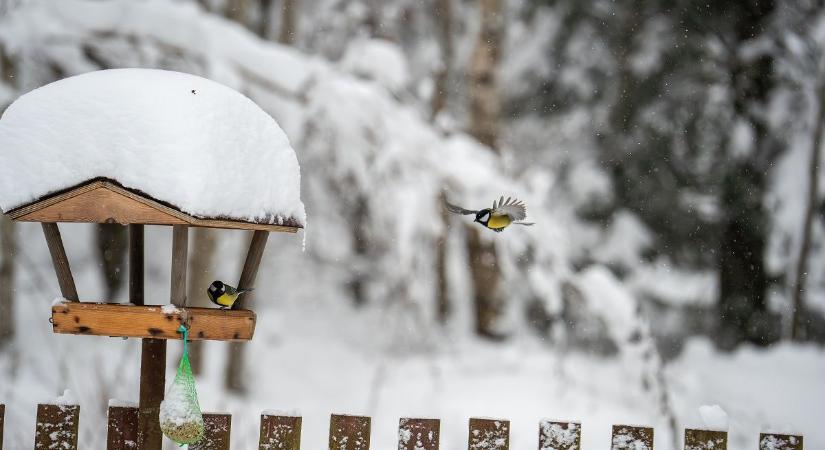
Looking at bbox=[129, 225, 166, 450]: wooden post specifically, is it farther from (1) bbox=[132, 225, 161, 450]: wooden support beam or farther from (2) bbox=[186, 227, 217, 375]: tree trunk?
(2) bbox=[186, 227, 217, 375]: tree trunk

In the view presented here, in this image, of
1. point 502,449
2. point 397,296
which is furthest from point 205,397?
point 502,449

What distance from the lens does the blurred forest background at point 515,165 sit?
5.77 meters

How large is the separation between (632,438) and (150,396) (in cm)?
148

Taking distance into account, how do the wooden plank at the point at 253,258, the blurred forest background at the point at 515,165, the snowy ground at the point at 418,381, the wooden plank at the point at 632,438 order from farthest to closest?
1. the snowy ground at the point at 418,381
2. the blurred forest background at the point at 515,165
3. the wooden plank at the point at 253,258
4. the wooden plank at the point at 632,438

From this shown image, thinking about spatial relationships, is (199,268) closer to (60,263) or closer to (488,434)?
(60,263)

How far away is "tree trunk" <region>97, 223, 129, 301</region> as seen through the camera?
905cm

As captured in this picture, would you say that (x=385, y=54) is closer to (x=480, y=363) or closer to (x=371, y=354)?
(x=480, y=363)

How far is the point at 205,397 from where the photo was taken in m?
6.93

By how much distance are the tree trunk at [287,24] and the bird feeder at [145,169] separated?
22.0 ft

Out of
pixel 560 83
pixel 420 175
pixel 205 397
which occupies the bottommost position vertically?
pixel 205 397

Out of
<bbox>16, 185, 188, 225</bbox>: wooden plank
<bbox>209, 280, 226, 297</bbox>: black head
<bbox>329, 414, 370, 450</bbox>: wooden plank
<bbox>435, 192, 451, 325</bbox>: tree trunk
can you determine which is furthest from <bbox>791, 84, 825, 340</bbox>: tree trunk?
<bbox>16, 185, 188, 225</bbox>: wooden plank

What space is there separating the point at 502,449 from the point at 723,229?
8.27 m

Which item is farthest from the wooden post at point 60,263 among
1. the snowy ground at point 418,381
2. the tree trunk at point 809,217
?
→ the tree trunk at point 809,217

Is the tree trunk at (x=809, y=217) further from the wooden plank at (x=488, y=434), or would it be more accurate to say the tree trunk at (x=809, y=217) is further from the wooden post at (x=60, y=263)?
the wooden post at (x=60, y=263)
